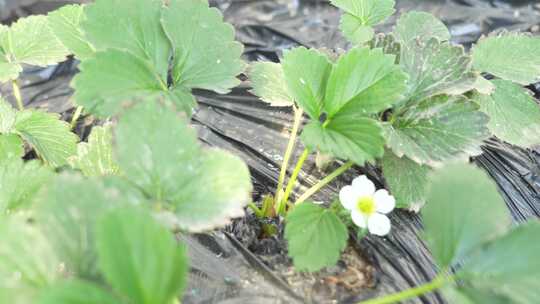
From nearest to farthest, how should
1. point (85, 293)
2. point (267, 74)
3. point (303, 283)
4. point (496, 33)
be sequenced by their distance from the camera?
point (85, 293) < point (303, 283) < point (267, 74) < point (496, 33)

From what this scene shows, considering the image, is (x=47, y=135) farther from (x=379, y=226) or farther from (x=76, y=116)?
(x=379, y=226)

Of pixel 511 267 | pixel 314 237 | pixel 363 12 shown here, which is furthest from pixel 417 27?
pixel 511 267

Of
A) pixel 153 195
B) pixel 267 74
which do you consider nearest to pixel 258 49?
pixel 267 74

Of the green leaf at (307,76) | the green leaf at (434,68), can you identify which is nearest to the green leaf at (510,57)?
the green leaf at (434,68)

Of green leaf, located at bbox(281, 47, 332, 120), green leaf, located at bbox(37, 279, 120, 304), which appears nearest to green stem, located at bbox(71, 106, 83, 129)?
green leaf, located at bbox(281, 47, 332, 120)

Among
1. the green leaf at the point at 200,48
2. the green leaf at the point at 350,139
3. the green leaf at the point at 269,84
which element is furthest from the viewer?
the green leaf at the point at 269,84

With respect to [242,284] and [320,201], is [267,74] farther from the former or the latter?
[242,284]

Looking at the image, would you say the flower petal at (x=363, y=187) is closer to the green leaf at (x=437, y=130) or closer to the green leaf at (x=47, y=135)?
the green leaf at (x=437, y=130)
